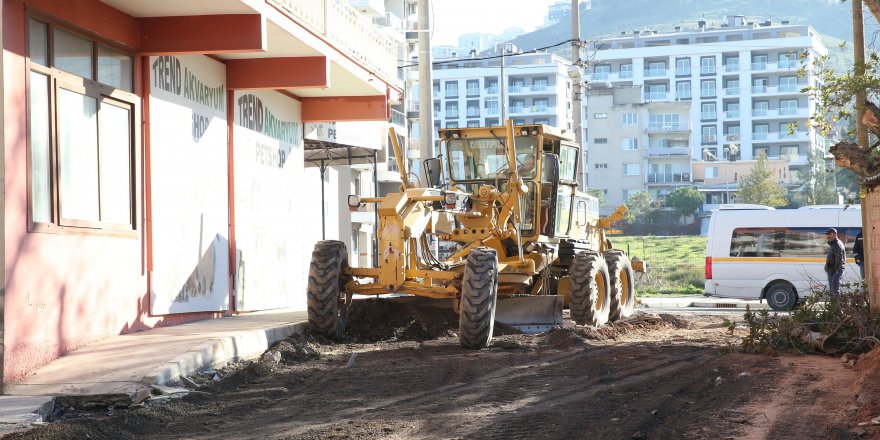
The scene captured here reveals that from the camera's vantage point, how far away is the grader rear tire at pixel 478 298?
13227mm

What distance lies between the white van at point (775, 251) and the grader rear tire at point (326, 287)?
14915mm

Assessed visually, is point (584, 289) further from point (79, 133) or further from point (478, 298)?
point (79, 133)

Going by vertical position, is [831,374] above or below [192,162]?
below

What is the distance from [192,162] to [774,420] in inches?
369

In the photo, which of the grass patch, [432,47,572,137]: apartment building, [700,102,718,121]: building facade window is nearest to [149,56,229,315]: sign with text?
the grass patch

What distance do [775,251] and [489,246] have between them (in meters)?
12.8

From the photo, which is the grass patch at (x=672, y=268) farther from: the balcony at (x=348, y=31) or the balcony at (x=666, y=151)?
the balcony at (x=666, y=151)

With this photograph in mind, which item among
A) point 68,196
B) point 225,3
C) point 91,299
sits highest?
point 225,3

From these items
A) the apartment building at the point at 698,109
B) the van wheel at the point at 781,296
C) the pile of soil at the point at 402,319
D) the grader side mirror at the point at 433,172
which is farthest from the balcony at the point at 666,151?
the pile of soil at the point at 402,319

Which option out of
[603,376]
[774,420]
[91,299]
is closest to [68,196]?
[91,299]

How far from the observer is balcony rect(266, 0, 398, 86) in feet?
53.9

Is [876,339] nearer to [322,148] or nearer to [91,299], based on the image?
[91,299]

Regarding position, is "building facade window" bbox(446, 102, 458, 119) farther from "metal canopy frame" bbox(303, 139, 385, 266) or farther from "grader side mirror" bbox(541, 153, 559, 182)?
Result: "grader side mirror" bbox(541, 153, 559, 182)

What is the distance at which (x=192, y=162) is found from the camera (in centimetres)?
1539
